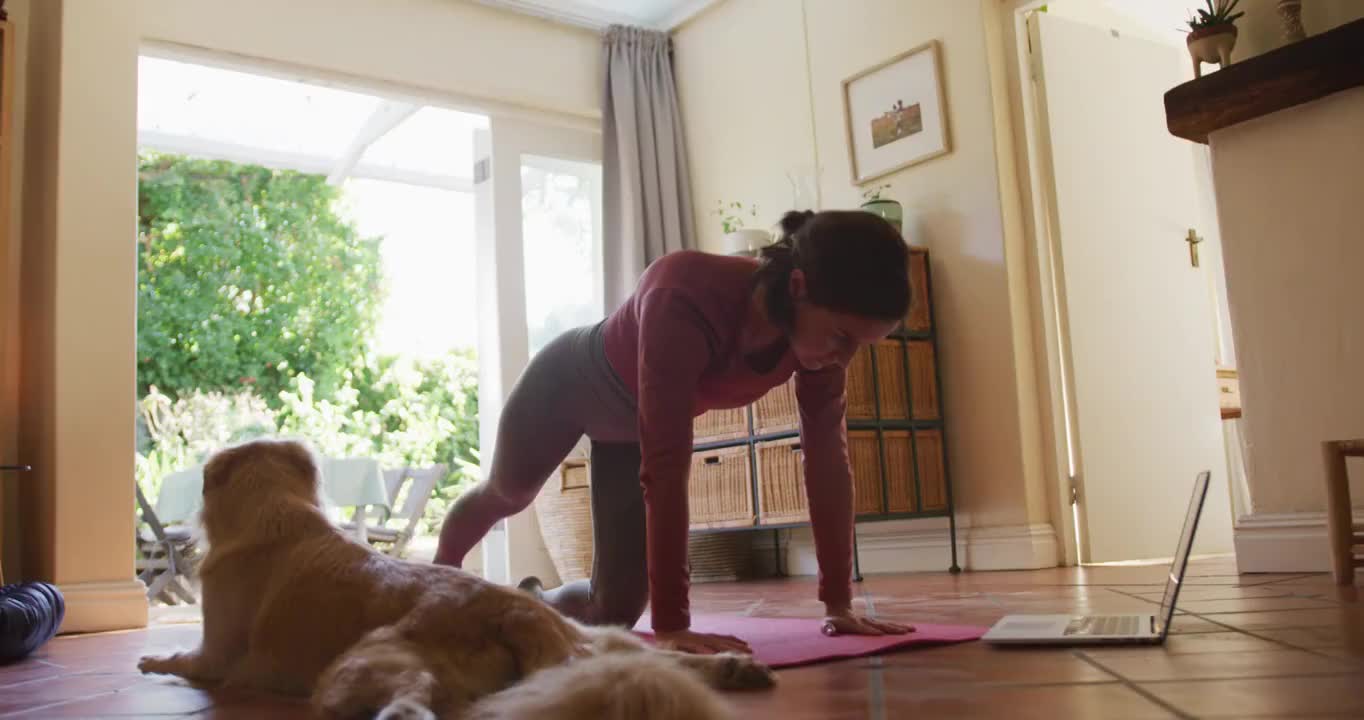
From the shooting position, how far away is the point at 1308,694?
3.62 ft

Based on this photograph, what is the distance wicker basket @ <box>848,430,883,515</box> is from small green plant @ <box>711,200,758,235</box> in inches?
56.9

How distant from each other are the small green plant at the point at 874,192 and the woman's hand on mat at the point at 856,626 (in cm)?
276

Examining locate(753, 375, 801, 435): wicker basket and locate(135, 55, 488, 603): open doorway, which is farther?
locate(135, 55, 488, 603): open doorway

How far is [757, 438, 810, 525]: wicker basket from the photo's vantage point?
13.8ft

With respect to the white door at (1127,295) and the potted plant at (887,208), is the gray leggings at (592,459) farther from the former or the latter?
the white door at (1127,295)

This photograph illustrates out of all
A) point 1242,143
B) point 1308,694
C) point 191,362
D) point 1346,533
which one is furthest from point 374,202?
point 1308,694

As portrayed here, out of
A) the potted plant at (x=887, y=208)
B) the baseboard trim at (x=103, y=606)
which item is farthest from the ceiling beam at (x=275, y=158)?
the potted plant at (x=887, y=208)

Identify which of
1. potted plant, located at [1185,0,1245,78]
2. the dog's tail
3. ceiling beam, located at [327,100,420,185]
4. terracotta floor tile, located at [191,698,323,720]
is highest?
ceiling beam, located at [327,100,420,185]

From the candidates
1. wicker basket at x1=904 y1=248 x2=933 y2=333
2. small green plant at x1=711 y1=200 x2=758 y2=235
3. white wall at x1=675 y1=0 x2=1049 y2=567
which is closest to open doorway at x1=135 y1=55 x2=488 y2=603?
small green plant at x1=711 y1=200 x2=758 y2=235

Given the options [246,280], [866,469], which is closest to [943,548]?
[866,469]

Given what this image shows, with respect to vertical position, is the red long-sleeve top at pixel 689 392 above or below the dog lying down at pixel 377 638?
above

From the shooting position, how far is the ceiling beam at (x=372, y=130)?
6.41 meters

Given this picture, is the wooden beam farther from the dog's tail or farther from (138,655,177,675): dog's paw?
(138,655,177,675): dog's paw

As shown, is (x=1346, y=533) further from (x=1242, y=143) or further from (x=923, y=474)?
(x=923, y=474)
